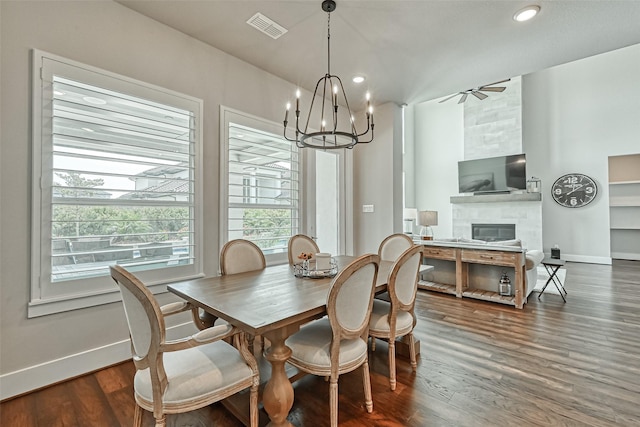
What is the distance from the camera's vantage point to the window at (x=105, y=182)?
210 cm

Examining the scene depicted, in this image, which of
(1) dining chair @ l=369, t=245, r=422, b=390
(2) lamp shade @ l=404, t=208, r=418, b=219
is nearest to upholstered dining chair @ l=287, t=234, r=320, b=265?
(1) dining chair @ l=369, t=245, r=422, b=390

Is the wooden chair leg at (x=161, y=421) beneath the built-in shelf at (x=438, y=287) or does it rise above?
above

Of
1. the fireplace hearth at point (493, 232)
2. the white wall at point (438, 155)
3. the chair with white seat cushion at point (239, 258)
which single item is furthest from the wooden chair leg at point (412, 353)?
the white wall at point (438, 155)

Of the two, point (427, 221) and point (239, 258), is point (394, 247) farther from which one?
point (427, 221)

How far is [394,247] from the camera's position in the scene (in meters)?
3.07

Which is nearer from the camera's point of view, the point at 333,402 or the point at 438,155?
the point at 333,402

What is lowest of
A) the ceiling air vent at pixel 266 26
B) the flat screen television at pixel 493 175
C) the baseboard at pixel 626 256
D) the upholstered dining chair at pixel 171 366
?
the baseboard at pixel 626 256

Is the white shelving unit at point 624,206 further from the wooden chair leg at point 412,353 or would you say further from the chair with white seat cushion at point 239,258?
the chair with white seat cushion at point 239,258

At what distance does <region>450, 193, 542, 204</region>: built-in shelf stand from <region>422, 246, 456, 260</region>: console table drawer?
4.26m

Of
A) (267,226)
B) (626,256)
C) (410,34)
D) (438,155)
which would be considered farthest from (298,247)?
(626,256)

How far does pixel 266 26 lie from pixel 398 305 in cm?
274

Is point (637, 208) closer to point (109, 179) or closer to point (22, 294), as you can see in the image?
point (109, 179)

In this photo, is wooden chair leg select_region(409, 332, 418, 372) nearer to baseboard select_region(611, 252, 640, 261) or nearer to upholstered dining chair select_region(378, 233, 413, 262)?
upholstered dining chair select_region(378, 233, 413, 262)

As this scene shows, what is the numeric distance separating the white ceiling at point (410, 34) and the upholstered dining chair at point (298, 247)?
2073 millimetres
